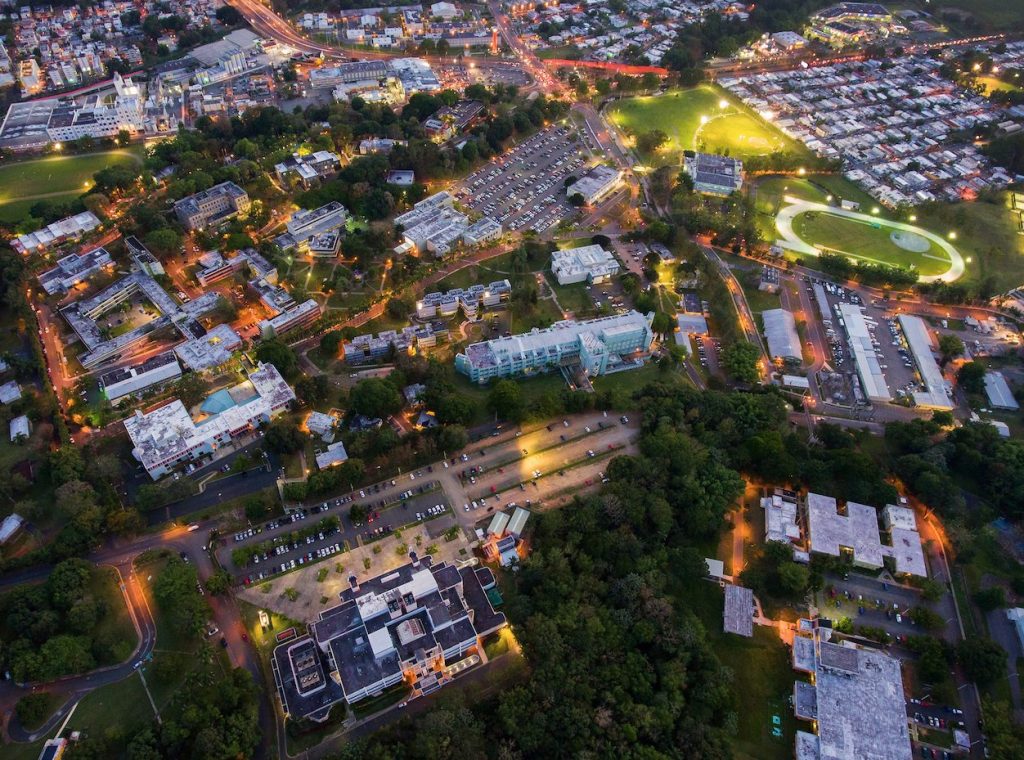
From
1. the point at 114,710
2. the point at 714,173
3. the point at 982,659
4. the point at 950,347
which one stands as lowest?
the point at 114,710

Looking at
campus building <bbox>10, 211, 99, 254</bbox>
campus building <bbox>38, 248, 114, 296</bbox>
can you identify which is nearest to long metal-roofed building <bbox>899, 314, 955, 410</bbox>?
campus building <bbox>38, 248, 114, 296</bbox>

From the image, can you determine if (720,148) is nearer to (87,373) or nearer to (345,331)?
(345,331)

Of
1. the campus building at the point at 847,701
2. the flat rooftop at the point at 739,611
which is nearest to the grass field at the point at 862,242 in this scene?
the flat rooftop at the point at 739,611

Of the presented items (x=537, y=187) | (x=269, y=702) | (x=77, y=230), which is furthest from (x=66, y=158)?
(x=269, y=702)

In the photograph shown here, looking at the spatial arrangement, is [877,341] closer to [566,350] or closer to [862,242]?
[862,242]

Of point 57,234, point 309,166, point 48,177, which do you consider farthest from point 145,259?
point 48,177

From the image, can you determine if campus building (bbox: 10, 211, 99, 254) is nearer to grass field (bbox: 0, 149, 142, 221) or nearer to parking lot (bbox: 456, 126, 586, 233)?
grass field (bbox: 0, 149, 142, 221)
